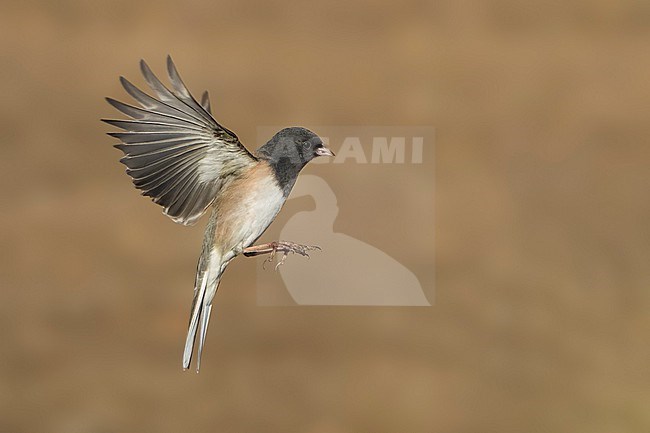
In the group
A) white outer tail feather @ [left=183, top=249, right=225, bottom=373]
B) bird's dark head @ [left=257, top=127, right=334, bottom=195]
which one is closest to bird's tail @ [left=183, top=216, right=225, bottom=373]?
white outer tail feather @ [left=183, top=249, right=225, bottom=373]

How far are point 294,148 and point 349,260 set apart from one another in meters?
0.39

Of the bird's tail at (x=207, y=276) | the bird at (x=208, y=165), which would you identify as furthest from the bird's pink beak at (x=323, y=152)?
the bird's tail at (x=207, y=276)

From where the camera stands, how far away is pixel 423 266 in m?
→ 1.41

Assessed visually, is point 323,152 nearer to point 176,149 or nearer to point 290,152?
point 290,152

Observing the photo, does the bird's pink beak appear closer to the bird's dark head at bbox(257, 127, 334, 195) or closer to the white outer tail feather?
the bird's dark head at bbox(257, 127, 334, 195)

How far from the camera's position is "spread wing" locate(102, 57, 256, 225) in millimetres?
957

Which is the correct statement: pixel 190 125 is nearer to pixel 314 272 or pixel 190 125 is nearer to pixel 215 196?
pixel 215 196

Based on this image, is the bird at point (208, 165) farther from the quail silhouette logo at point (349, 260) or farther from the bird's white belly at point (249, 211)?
the quail silhouette logo at point (349, 260)

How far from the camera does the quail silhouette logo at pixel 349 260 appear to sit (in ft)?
4.35

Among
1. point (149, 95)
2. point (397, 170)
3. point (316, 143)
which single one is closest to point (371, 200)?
point (397, 170)

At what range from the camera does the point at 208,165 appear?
3.30ft

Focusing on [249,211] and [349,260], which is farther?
[349,260]

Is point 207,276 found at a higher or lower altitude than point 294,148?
lower

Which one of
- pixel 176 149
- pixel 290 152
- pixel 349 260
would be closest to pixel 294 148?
pixel 290 152
